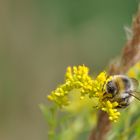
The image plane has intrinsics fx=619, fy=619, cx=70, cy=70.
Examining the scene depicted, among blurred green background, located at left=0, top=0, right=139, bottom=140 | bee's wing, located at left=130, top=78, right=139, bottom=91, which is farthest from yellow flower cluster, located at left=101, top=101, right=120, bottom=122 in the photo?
blurred green background, located at left=0, top=0, right=139, bottom=140

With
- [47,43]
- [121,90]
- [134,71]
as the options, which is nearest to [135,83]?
[121,90]

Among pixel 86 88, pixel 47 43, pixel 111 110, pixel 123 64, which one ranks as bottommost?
pixel 111 110

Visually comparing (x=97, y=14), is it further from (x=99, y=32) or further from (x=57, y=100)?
(x=57, y=100)

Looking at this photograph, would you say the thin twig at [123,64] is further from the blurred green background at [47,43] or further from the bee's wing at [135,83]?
the blurred green background at [47,43]

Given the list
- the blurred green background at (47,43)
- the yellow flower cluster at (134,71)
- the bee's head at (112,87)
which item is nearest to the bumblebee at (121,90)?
the bee's head at (112,87)

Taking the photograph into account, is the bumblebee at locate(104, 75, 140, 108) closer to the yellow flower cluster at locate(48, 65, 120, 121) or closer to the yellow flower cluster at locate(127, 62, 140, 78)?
the yellow flower cluster at locate(48, 65, 120, 121)

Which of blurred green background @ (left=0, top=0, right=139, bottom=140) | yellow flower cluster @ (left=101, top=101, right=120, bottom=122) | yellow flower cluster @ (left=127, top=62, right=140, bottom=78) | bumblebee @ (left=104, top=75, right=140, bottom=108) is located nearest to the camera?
yellow flower cluster @ (left=101, top=101, right=120, bottom=122)

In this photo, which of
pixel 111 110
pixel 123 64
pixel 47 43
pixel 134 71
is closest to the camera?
pixel 111 110

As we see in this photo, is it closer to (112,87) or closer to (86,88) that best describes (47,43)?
(112,87)
